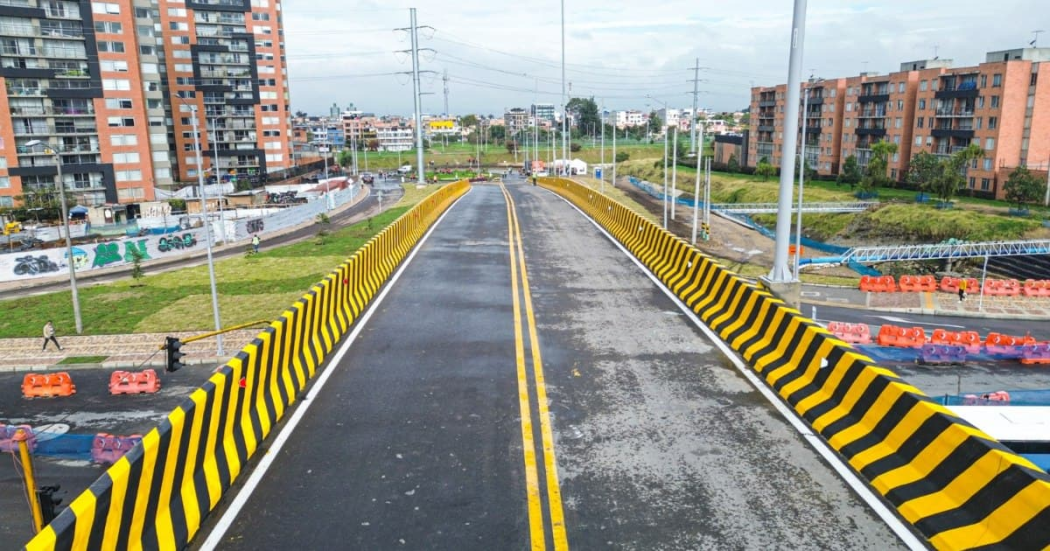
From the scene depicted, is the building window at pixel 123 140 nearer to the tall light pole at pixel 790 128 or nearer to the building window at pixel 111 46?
the building window at pixel 111 46

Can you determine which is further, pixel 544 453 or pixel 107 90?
pixel 107 90

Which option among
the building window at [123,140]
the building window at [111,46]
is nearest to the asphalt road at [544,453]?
the building window at [123,140]

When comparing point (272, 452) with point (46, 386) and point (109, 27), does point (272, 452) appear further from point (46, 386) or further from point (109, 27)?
point (109, 27)

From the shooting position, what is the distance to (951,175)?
66.2 meters

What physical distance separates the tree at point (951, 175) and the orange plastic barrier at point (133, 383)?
68.7 meters

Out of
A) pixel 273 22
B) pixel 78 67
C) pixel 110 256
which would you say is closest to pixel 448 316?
pixel 110 256

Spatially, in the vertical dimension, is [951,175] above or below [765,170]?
above

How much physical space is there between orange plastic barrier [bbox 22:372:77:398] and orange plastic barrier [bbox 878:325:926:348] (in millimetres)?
26379

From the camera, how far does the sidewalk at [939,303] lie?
33594 millimetres

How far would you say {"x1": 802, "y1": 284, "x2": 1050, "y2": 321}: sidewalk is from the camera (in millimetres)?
33594

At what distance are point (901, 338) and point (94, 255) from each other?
48.3m

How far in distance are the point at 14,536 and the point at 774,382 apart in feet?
41.9

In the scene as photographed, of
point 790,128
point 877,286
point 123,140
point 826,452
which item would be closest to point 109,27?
point 123,140

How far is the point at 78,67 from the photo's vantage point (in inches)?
2913
